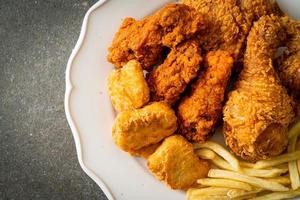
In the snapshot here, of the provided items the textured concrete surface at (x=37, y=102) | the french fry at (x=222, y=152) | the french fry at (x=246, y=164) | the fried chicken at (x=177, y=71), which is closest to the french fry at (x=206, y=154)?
the french fry at (x=222, y=152)

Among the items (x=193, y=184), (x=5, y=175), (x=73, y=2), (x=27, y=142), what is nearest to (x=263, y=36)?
(x=193, y=184)

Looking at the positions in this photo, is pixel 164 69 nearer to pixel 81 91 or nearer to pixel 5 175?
pixel 81 91

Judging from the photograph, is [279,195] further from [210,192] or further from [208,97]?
[208,97]

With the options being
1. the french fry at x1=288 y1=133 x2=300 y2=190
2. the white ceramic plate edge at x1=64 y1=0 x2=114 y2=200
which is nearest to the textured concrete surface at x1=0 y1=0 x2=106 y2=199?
the white ceramic plate edge at x1=64 y1=0 x2=114 y2=200

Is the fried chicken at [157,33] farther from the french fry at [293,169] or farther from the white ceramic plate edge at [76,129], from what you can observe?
→ the french fry at [293,169]

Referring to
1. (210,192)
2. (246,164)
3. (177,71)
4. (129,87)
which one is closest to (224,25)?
(177,71)
